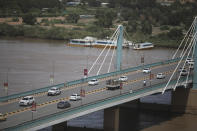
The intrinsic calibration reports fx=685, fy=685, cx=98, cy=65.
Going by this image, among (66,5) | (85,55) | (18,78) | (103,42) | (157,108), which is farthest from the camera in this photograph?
(66,5)

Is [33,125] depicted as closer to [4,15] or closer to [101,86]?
[101,86]

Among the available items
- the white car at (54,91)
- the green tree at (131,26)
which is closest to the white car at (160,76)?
the white car at (54,91)

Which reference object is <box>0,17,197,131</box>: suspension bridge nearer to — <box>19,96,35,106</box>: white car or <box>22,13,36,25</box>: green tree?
<box>19,96,35,106</box>: white car

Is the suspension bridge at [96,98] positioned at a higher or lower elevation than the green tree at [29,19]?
lower

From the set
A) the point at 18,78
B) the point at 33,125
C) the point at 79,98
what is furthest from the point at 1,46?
the point at 33,125

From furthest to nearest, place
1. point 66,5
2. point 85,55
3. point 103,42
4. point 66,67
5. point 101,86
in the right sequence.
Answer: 1. point 66,5
2. point 103,42
3. point 85,55
4. point 66,67
5. point 101,86

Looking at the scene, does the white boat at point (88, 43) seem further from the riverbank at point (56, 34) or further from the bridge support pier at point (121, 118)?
the bridge support pier at point (121, 118)
